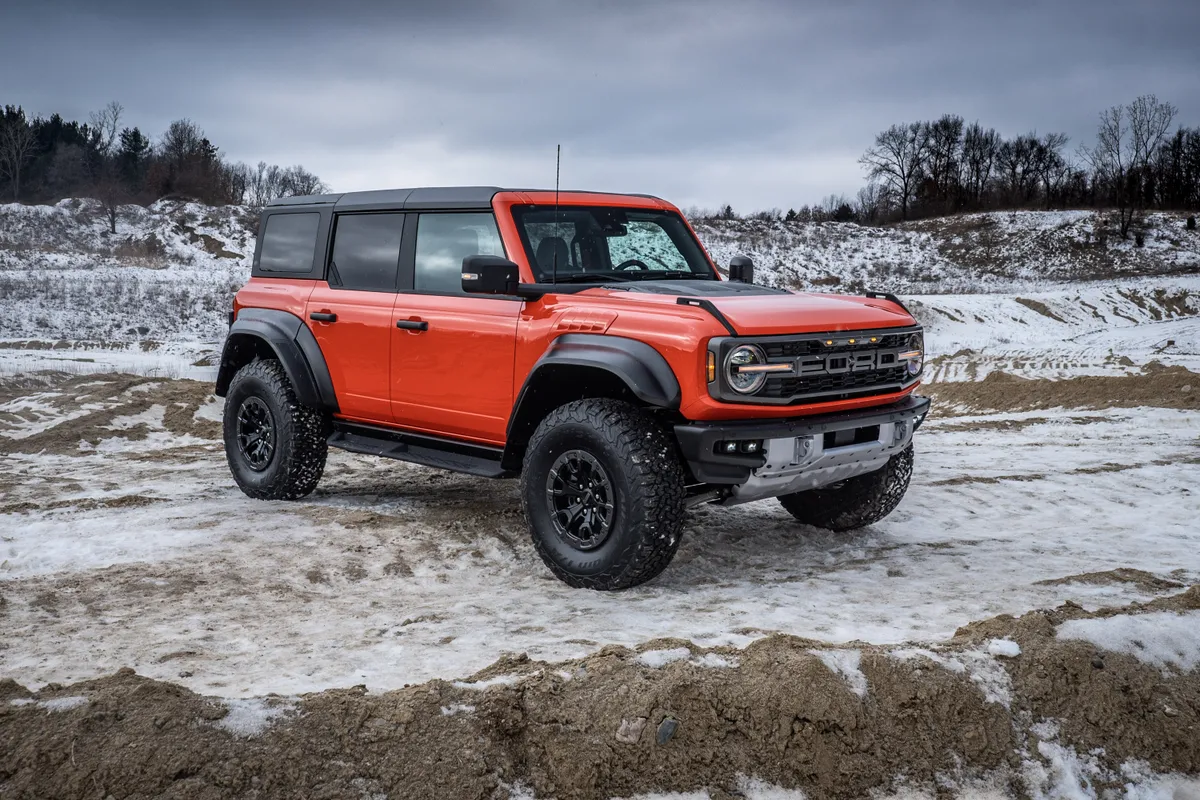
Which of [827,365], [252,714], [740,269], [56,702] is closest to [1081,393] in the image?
[740,269]

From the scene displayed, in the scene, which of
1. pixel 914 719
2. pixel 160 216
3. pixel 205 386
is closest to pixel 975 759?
pixel 914 719

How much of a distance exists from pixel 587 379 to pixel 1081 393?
31.9ft

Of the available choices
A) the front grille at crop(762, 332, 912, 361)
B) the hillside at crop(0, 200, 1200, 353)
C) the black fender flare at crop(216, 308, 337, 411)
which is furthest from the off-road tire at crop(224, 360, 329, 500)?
the hillside at crop(0, 200, 1200, 353)

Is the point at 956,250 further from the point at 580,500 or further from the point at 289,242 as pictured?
the point at 580,500

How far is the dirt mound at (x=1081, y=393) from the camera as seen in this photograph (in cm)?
1211

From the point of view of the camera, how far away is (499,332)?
18.1 ft

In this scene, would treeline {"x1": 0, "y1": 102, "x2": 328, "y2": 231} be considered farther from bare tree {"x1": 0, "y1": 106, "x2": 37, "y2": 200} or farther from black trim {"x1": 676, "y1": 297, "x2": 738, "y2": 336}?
black trim {"x1": 676, "y1": 297, "x2": 738, "y2": 336}

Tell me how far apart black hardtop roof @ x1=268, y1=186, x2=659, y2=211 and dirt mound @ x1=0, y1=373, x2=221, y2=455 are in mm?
4212

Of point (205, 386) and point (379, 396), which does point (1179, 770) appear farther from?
point (205, 386)

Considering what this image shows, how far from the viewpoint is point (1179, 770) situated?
11.4 feet

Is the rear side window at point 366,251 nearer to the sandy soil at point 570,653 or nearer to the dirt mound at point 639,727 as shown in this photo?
the sandy soil at point 570,653

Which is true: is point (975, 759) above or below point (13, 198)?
below

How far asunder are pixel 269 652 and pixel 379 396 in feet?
7.76

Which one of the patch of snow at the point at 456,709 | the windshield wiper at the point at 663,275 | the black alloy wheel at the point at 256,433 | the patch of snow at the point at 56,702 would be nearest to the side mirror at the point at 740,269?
the windshield wiper at the point at 663,275
